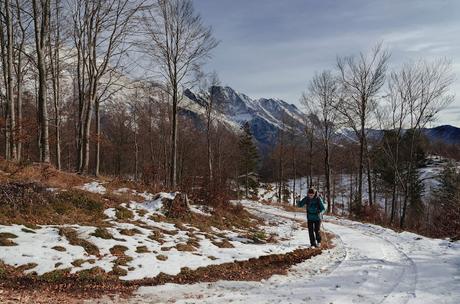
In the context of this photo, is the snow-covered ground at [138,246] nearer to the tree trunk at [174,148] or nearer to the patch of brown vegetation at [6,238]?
the patch of brown vegetation at [6,238]

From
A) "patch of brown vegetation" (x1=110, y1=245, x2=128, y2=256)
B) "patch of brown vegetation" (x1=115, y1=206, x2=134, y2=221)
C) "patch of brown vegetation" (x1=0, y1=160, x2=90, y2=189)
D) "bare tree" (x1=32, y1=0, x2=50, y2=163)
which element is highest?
"bare tree" (x1=32, y1=0, x2=50, y2=163)

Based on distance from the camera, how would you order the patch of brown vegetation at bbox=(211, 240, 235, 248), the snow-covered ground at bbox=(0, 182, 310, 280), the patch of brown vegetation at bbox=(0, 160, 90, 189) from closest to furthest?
the snow-covered ground at bbox=(0, 182, 310, 280) < the patch of brown vegetation at bbox=(211, 240, 235, 248) < the patch of brown vegetation at bbox=(0, 160, 90, 189)

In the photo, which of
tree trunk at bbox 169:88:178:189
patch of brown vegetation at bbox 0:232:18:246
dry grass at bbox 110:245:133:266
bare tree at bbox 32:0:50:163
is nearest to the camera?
patch of brown vegetation at bbox 0:232:18:246

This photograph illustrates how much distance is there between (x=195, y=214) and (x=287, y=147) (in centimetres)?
3393

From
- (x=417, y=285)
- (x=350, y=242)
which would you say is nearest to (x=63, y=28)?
(x=350, y=242)

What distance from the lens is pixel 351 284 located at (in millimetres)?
7859

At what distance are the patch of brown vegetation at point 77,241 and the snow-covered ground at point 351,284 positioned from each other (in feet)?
6.95

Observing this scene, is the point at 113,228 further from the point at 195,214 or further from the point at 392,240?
Answer: the point at 392,240

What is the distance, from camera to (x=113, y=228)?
34.0ft

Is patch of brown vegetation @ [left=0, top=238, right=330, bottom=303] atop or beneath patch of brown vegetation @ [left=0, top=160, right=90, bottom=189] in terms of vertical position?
beneath

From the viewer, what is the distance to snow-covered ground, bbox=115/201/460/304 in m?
6.84

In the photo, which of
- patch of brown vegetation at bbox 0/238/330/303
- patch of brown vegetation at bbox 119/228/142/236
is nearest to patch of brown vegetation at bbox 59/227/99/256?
patch of brown vegetation at bbox 0/238/330/303

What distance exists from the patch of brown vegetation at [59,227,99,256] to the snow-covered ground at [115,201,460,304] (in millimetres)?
2119

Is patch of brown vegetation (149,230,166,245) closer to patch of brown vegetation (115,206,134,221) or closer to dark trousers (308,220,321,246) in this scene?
patch of brown vegetation (115,206,134,221)
